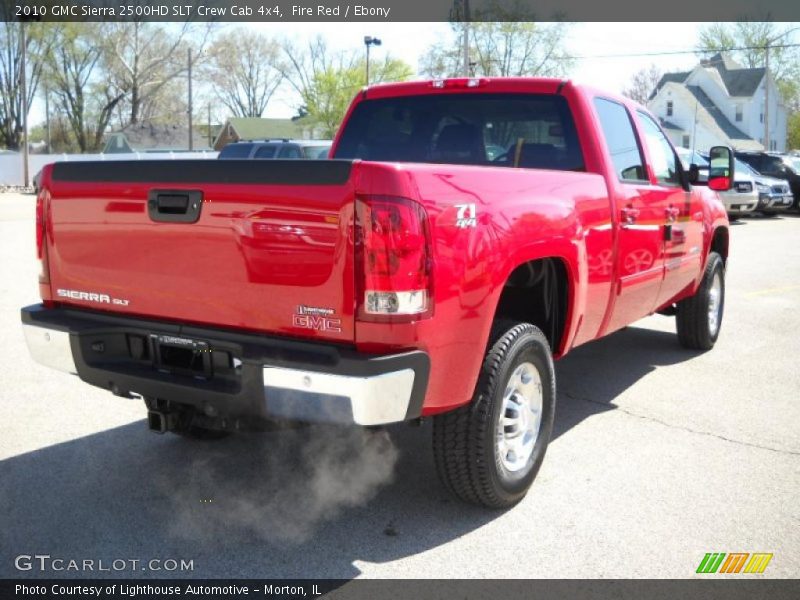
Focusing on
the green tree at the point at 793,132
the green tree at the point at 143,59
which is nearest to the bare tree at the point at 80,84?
the green tree at the point at 143,59

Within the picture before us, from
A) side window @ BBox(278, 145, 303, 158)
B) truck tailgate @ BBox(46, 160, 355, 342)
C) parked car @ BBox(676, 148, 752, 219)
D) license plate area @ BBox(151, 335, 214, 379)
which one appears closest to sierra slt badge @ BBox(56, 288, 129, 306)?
truck tailgate @ BBox(46, 160, 355, 342)

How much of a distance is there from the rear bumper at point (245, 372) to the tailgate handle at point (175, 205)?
1.45 feet

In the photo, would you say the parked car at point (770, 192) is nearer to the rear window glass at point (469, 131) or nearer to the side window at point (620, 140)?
the side window at point (620, 140)

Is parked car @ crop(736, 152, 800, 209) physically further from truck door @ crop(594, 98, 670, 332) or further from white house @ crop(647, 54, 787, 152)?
white house @ crop(647, 54, 787, 152)

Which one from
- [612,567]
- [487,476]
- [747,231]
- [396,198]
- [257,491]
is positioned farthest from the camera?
[747,231]

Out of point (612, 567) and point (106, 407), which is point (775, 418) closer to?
point (612, 567)

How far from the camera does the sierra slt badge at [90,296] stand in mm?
3709

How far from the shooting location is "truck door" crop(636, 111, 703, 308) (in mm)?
5496

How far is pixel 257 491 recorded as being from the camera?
13.2 ft

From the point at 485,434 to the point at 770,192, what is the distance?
71.3ft

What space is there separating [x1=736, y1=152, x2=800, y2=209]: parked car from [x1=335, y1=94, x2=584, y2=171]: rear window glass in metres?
21.9

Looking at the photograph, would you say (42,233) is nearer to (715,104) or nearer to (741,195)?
(741,195)

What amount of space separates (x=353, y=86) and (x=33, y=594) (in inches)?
2708

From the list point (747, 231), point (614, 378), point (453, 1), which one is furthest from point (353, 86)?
point (614, 378)
